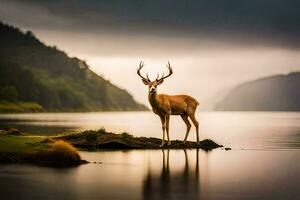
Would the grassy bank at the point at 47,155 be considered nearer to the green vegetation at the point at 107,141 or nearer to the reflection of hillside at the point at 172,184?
the reflection of hillside at the point at 172,184

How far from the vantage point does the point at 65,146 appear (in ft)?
102

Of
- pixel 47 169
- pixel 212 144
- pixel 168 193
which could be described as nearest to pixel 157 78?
pixel 212 144

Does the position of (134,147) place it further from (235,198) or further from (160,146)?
(235,198)

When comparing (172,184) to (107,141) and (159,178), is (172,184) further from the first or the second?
(107,141)

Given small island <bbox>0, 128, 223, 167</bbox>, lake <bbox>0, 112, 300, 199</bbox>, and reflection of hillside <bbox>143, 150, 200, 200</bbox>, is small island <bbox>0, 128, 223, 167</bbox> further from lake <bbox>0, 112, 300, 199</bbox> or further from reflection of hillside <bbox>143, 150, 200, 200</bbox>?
reflection of hillside <bbox>143, 150, 200, 200</bbox>

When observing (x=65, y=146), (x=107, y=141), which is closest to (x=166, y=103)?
(x=107, y=141)

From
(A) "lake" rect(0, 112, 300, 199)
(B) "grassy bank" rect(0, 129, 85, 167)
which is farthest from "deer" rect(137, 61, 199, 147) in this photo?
(B) "grassy bank" rect(0, 129, 85, 167)

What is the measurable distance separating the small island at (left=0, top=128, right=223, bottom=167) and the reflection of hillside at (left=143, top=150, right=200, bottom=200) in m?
5.33

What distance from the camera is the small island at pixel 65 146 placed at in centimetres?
3100

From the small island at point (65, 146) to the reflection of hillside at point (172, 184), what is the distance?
5.33 m

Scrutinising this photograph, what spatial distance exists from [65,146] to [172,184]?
384 inches

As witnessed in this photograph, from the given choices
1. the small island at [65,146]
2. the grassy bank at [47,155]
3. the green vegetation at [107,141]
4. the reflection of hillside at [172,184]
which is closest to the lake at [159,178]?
the reflection of hillside at [172,184]

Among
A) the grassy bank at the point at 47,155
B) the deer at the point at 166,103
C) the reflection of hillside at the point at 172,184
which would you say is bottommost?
the reflection of hillside at the point at 172,184

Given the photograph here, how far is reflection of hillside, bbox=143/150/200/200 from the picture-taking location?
20.4 metres
